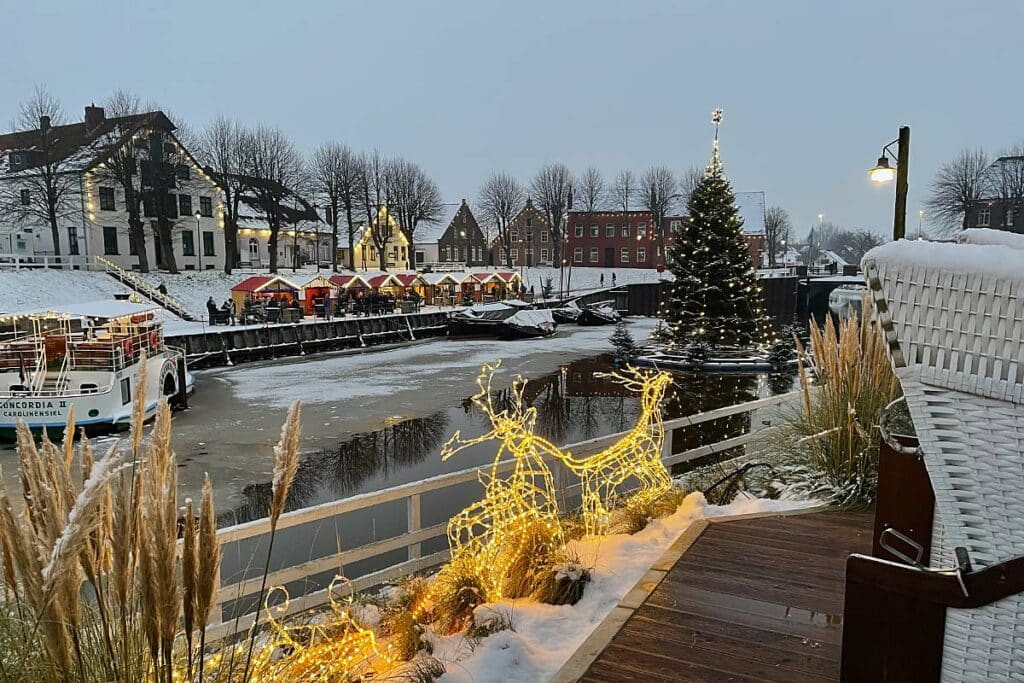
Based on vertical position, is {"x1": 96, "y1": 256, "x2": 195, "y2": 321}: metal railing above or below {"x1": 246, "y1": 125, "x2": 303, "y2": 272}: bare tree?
below

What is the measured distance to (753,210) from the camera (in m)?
57.4

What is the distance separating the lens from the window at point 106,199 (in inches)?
1275

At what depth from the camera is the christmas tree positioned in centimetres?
1853

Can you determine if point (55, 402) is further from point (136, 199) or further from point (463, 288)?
point (463, 288)

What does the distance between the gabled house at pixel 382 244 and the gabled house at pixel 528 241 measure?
9225mm

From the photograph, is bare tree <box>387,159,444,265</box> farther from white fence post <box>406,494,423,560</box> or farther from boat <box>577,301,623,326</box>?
white fence post <box>406,494,423,560</box>

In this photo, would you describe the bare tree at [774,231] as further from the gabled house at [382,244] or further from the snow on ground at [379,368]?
the snow on ground at [379,368]

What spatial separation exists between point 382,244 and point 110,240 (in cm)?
1644

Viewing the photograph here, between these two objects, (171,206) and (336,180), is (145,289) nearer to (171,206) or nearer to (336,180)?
(171,206)

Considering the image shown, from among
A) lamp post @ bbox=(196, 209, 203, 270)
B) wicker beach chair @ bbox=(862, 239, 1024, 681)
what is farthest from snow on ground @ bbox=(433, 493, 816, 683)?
lamp post @ bbox=(196, 209, 203, 270)

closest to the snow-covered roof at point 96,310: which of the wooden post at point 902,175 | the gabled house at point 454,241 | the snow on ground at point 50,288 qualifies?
the snow on ground at point 50,288

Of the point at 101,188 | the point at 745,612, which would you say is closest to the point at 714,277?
the point at 745,612

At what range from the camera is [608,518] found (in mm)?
3953

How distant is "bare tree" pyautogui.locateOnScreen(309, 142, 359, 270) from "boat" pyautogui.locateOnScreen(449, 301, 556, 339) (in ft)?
50.4
